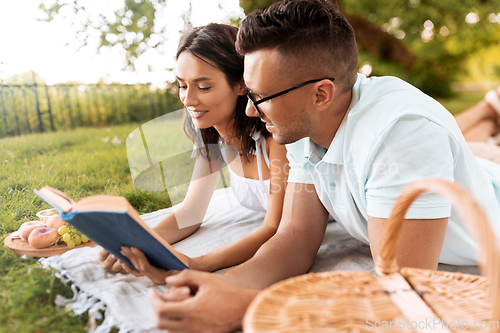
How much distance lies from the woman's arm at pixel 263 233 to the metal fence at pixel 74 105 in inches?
25.2

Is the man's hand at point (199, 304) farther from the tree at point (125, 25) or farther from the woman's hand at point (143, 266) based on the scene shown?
the tree at point (125, 25)

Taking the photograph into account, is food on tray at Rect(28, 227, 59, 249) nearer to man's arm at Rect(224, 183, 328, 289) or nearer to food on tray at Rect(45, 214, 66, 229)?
food on tray at Rect(45, 214, 66, 229)

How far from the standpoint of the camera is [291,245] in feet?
4.47

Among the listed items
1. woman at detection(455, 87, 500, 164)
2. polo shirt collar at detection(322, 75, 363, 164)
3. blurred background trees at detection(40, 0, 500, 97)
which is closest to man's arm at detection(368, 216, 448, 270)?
polo shirt collar at detection(322, 75, 363, 164)

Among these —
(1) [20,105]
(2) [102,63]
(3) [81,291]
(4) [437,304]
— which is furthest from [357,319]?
(2) [102,63]

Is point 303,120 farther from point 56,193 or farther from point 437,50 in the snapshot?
point 437,50

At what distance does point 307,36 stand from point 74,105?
1402 mm

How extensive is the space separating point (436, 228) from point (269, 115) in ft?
2.07

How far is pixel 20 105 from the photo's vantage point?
165 centimetres

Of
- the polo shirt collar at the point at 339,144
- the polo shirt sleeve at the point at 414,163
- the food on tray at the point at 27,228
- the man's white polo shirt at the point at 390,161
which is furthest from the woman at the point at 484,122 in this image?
the food on tray at the point at 27,228

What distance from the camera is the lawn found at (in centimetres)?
101

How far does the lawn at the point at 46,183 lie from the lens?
3.31 feet

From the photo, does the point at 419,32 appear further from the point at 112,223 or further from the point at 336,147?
→ the point at 112,223

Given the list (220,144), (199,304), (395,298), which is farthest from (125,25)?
(395,298)
